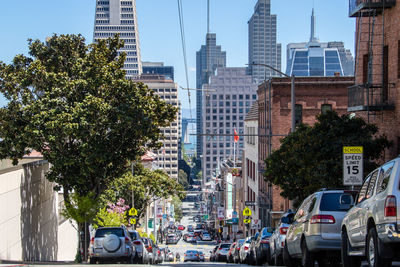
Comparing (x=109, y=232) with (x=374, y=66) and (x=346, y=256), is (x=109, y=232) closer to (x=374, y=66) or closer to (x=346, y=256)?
(x=346, y=256)

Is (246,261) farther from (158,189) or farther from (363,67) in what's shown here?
(158,189)

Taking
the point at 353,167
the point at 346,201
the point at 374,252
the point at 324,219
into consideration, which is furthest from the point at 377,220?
the point at 353,167

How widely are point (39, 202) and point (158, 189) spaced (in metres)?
19.9

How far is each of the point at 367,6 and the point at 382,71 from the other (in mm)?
2560

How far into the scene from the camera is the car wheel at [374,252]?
9.61 meters

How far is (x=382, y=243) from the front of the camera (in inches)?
373

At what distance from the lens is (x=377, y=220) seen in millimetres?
9680

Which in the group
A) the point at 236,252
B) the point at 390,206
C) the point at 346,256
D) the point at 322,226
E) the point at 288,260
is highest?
the point at 390,206

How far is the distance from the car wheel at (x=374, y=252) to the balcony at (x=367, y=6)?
15.7 meters

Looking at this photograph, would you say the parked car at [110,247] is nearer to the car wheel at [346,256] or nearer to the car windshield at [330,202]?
the car windshield at [330,202]

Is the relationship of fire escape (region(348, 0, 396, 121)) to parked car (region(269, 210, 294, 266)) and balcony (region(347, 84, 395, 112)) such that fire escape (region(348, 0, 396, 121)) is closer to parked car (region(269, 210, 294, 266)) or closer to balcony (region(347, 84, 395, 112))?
balcony (region(347, 84, 395, 112))

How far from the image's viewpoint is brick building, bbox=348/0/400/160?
23.5m

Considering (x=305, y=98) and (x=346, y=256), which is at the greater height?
(x=305, y=98)

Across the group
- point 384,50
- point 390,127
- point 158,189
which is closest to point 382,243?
point 390,127
